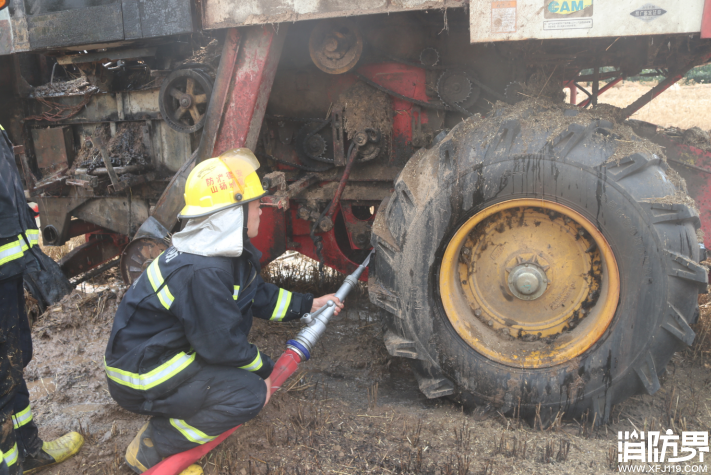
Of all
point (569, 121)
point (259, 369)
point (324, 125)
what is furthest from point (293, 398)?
point (569, 121)

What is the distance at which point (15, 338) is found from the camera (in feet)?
8.23

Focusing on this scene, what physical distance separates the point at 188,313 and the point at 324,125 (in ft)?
6.21

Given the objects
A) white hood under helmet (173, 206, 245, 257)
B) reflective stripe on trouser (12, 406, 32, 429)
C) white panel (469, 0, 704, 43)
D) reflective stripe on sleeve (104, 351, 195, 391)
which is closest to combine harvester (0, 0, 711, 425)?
white panel (469, 0, 704, 43)

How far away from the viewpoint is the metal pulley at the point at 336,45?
126 inches

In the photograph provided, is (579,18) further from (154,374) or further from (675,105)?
(675,105)

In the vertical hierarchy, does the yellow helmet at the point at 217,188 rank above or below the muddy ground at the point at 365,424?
above

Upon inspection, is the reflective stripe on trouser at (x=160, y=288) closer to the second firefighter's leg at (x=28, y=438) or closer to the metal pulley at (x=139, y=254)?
the second firefighter's leg at (x=28, y=438)

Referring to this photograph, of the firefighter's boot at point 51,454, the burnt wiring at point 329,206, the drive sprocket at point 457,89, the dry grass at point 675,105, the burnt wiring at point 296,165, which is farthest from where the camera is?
the dry grass at point 675,105

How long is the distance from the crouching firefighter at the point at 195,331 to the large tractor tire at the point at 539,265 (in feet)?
2.47

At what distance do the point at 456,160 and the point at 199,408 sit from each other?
1.70 metres

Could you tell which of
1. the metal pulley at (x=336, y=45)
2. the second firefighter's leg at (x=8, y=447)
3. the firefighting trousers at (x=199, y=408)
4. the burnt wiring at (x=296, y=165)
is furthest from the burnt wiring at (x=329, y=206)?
the second firefighter's leg at (x=8, y=447)

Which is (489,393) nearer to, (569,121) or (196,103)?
(569,121)

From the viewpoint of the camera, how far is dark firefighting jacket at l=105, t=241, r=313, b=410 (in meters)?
2.32

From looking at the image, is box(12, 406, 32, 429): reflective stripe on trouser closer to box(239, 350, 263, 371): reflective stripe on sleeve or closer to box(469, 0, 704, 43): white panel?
box(239, 350, 263, 371): reflective stripe on sleeve
